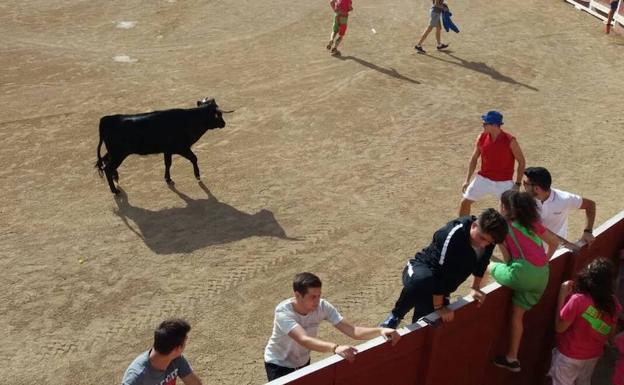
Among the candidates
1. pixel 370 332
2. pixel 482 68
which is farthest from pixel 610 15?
pixel 370 332

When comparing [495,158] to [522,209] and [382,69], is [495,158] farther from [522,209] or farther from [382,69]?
[382,69]

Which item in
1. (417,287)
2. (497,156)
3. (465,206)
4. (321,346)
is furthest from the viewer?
(465,206)

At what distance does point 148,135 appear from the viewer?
375 inches

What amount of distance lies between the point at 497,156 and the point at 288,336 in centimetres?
391

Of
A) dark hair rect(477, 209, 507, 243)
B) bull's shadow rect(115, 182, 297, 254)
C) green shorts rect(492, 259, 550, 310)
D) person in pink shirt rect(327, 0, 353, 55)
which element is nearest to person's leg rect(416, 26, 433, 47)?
person in pink shirt rect(327, 0, 353, 55)

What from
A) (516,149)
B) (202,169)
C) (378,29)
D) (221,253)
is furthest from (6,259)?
(378,29)

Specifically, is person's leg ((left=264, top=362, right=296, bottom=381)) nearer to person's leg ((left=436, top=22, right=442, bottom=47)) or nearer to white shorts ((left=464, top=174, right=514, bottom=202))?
white shorts ((left=464, top=174, right=514, bottom=202))

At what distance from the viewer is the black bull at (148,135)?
373 inches

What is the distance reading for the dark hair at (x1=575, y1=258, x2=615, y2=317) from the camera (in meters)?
5.28

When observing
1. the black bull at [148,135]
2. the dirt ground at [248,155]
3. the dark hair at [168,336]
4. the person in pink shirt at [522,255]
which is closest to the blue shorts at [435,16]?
the dirt ground at [248,155]

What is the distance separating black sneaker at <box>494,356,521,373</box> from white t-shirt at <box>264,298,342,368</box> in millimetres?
1652

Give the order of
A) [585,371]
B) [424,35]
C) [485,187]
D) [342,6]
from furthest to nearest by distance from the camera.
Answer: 1. [424,35]
2. [342,6]
3. [485,187]
4. [585,371]

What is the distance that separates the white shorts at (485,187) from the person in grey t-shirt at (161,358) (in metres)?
4.62

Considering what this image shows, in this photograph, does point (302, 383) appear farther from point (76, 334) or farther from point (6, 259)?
point (6, 259)
